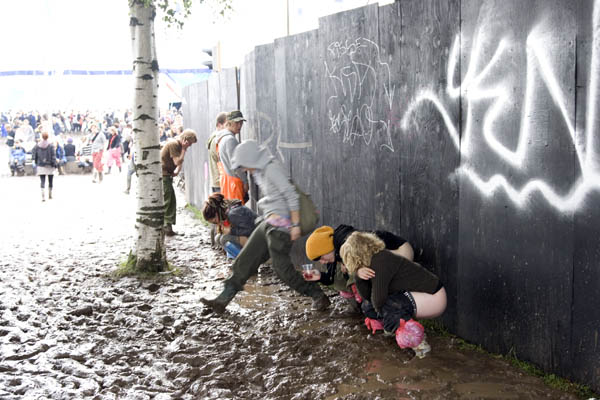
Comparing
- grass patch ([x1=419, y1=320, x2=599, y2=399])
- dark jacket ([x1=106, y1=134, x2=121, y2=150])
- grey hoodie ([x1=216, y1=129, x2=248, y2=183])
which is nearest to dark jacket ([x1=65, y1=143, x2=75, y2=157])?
dark jacket ([x1=106, y1=134, x2=121, y2=150])

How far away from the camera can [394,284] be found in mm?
4891

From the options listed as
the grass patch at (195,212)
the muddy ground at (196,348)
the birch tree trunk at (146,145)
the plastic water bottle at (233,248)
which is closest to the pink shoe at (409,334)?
the muddy ground at (196,348)

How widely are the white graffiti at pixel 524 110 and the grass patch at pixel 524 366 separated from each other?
3.81ft

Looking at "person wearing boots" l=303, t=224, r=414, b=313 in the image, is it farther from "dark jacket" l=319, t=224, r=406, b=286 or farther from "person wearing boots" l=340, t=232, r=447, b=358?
"person wearing boots" l=340, t=232, r=447, b=358

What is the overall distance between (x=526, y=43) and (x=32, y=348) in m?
4.59

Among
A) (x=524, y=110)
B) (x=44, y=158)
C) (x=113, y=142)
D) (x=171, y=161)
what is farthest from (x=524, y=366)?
(x=113, y=142)

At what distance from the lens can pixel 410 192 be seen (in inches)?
217

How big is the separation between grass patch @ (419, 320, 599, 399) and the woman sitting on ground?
2485mm

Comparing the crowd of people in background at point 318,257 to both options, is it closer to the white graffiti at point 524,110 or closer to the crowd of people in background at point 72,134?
the white graffiti at point 524,110

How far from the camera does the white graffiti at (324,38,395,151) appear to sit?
5.78m

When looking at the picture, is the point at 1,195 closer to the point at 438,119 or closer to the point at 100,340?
the point at 100,340

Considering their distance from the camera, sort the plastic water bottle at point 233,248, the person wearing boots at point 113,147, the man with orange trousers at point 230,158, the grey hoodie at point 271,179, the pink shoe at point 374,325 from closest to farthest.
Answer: the pink shoe at point 374,325 → the grey hoodie at point 271,179 → the plastic water bottle at point 233,248 → the man with orange trousers at point 230,158 → the person wearing boots at point 113,147

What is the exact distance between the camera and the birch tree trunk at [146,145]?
770cm

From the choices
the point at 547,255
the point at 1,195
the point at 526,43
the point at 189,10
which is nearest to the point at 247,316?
the point at 547,255
